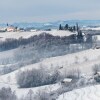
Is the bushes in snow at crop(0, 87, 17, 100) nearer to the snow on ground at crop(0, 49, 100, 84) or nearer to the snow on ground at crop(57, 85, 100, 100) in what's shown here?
the snow on ground at crop(57, 85, 100, 100)

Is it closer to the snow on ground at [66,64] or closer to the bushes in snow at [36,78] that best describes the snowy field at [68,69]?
the snow on ground at [66,64]

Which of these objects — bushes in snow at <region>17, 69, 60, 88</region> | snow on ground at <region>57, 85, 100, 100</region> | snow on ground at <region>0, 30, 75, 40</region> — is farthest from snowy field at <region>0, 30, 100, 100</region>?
snow on ground at <region>0, 30, 75, 40</region>

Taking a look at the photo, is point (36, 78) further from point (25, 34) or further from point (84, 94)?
Answer: point (25, 34)

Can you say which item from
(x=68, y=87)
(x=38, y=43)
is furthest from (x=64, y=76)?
(x=38, y=43)

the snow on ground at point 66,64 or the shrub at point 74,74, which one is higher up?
the shrub at point 74,74

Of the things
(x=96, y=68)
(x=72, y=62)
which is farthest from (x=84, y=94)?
(x=72, y=62)

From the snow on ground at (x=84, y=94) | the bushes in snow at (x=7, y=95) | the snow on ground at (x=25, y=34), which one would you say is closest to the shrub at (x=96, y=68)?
the bushes in snow at (x=7, y=95)
